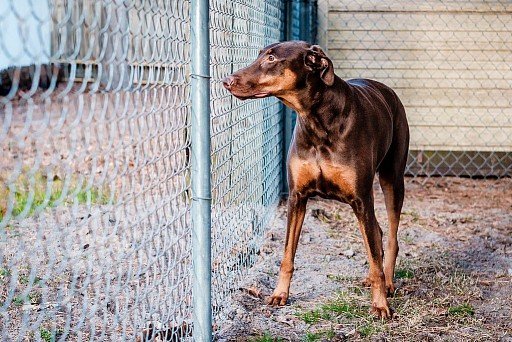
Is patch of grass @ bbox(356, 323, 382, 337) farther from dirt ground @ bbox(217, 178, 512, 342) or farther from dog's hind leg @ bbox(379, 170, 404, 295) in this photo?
dog's hind leg @ bbox(379, 170, 404, 295)

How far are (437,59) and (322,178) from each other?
444 cm

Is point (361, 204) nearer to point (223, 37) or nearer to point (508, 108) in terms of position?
point (223, 37)

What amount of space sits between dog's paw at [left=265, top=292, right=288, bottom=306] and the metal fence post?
1.00m

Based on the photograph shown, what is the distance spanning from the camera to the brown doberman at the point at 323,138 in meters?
3.78

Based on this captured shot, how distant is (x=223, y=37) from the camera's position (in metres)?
4.22

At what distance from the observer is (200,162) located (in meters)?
3.08

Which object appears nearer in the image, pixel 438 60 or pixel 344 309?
pixel 344 309

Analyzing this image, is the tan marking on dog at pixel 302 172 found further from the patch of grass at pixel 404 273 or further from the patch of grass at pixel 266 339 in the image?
the patch of grass at pixel 404 273

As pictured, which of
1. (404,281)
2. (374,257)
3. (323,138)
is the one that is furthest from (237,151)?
(404,281)

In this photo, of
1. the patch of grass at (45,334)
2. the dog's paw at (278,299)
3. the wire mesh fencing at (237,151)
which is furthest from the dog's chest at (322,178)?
the patch of grass at (45,334)

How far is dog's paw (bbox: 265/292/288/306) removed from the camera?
164 inches

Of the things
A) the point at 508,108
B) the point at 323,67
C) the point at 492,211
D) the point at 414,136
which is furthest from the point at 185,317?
the point at 508,108

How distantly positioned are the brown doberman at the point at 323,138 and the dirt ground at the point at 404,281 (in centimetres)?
20

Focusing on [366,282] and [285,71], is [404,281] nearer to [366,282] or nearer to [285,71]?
[366,282]
